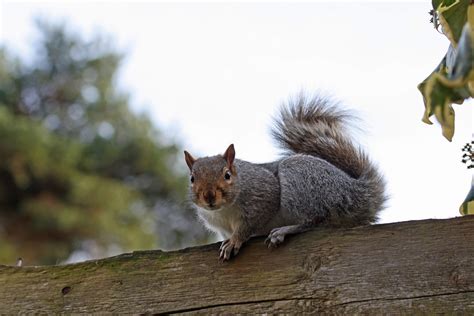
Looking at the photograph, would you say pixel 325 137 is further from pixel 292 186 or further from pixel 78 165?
pixel 78 165

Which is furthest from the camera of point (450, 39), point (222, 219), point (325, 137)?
point (325, 137)

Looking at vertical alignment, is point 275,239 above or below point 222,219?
below

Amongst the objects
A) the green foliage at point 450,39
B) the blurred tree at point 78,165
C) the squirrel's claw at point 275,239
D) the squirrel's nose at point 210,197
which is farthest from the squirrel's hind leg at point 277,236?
the blurred tree at point 78,165

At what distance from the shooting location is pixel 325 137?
5.87 feet

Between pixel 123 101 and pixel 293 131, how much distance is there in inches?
280

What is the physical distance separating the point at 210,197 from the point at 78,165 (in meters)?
6.73

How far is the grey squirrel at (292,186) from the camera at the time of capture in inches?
61.5

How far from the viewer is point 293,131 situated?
5.88 feet

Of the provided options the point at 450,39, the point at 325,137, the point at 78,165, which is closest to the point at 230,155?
the point at 325,137

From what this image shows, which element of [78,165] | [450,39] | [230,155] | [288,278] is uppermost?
[78,165]

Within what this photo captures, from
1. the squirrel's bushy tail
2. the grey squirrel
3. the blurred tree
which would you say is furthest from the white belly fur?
the blurred tree

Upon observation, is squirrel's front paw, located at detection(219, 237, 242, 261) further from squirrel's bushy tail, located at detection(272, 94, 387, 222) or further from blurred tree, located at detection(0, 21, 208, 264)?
blurred tree, located at detection(0, 21, 208, 264)

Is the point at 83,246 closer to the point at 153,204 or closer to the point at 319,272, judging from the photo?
the point at 153,204

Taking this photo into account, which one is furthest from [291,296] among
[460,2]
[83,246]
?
[83,246]
